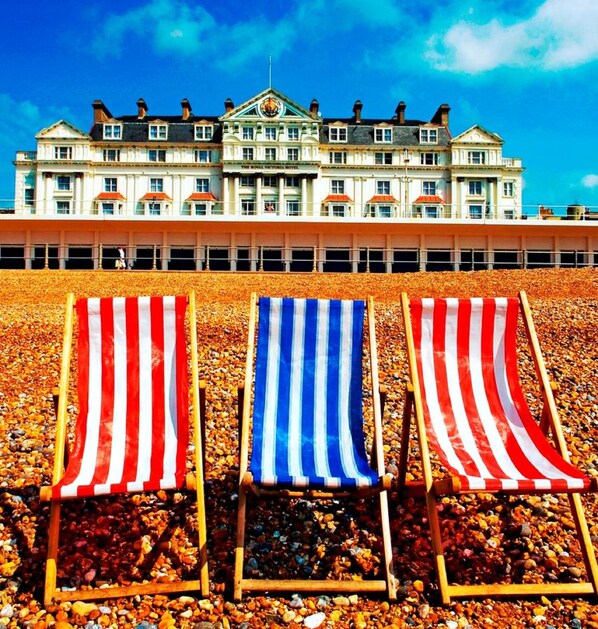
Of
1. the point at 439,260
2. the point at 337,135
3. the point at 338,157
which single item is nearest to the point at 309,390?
the point at 439,260

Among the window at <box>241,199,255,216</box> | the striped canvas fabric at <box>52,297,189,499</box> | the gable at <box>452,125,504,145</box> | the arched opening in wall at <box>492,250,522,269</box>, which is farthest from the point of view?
the gable at <box>452,125,504,145</box>

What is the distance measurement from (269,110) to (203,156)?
5.68 meters

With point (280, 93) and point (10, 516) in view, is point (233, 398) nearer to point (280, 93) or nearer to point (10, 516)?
point (10, 516)

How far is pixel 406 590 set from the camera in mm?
2660

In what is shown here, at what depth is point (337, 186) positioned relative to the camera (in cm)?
3956

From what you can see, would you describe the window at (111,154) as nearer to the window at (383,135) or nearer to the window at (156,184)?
the window at (156,184)

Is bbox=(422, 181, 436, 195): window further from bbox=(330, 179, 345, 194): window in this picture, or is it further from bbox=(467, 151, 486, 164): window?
bbox=(330, 179, 345, 194): window

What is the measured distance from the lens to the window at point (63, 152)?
127ft

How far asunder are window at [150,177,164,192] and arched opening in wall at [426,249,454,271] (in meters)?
22.2

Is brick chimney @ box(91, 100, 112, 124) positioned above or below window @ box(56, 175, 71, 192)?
above

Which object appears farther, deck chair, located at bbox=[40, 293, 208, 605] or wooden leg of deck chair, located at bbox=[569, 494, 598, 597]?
deck chair, located at bbox=[40, 293, 208, 605]

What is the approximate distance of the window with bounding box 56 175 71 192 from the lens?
127 feet

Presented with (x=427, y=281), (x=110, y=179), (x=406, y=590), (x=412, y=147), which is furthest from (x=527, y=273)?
(x=110, y=179)

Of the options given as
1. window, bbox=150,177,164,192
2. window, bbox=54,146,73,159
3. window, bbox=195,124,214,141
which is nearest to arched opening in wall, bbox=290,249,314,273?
window, bbox=150,177,164,192
